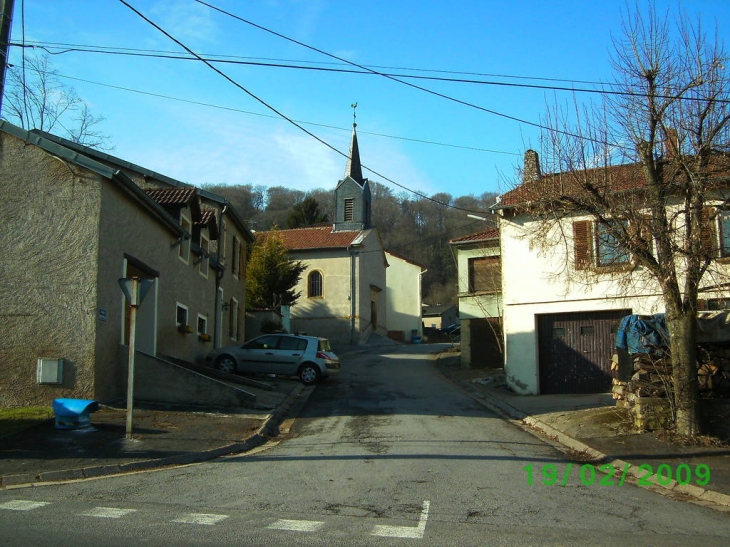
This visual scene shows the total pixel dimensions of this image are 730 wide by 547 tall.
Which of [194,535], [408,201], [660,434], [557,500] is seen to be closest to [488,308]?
[660,434]

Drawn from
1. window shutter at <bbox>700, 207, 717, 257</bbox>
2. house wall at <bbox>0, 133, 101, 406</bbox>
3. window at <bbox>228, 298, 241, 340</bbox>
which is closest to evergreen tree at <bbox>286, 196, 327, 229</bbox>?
window at <bbox>228, 298, 241, 340</bbox>

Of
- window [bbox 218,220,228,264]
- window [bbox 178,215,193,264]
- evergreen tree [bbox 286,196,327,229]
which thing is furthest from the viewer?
evergreen tree [bbox 286,196,327,229]

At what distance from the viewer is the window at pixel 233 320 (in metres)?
28.2

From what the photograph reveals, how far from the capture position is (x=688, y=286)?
465 inches

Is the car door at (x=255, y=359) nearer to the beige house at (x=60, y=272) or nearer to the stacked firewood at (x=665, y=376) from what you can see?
the beige house at (x=60, y=272)

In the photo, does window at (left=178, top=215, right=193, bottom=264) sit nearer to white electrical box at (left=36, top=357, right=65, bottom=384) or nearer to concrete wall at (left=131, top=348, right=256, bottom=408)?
concrete wall at (left=131, top=348, right=256, bottom=408)

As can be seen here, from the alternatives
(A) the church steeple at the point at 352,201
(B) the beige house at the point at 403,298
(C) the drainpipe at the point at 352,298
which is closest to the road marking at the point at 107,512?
(C) the drainpipe at the point at 352,298

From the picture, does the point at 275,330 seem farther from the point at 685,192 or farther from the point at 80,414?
the point at 685,192

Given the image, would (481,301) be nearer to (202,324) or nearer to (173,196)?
(202,324)

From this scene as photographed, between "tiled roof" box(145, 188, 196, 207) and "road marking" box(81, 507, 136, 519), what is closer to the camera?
"road marking" box(81, 507, 136, 519)

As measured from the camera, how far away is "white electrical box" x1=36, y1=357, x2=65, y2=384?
13.5 m

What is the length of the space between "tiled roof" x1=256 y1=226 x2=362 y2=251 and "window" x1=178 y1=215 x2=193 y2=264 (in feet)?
85.0

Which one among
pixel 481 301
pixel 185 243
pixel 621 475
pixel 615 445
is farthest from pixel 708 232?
pixel 481 301

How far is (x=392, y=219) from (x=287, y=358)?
142ft
